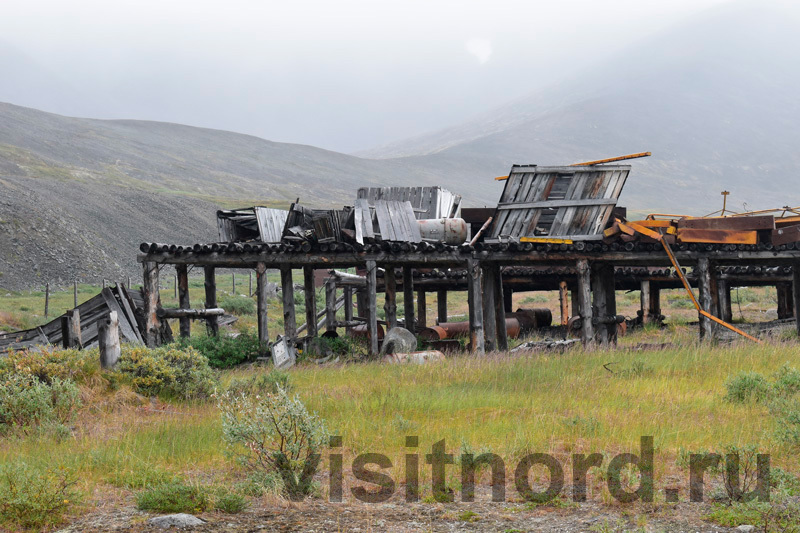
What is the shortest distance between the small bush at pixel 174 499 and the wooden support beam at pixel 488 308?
12.9 metres

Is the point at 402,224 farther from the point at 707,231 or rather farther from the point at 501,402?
the point at 501,402

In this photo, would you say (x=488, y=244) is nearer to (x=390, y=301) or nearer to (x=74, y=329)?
(x=390, y=301)

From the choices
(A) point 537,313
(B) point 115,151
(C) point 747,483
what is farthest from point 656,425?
(B) point 115,151

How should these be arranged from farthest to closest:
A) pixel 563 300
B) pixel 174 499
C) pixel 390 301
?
pixel 563 300, pixel 390 301, pixel 174 499

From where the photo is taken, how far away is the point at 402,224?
1928cm

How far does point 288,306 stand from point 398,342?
2.87m

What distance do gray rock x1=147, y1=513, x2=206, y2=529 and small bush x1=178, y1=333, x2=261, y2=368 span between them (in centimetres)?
1099

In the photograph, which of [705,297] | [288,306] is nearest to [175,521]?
[288,306]

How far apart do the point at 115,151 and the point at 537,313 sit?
139 meters

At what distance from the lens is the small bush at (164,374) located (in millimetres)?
11602

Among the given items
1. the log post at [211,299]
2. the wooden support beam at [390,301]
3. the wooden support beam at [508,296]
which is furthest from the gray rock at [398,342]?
the wooden support beam at [508,296]

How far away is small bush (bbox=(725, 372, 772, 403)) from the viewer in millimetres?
10289

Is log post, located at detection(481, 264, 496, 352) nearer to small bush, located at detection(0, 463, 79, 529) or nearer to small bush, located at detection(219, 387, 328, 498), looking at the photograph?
small bush, located at detection(219, 387, 328, 498)

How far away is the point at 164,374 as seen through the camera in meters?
11.7
